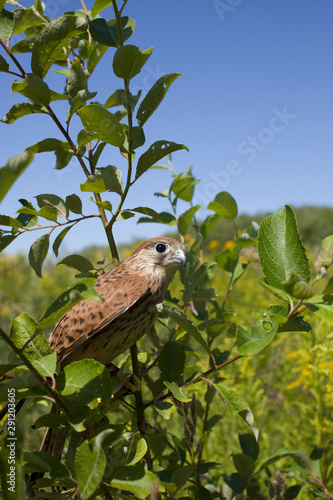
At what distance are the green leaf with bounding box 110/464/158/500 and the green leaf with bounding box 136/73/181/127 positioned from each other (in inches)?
35.9

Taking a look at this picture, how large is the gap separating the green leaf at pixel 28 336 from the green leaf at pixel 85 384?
94 millimetres

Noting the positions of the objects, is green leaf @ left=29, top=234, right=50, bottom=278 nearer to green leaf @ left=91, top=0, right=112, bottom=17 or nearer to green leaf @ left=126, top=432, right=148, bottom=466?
green leaf @ left=126, top=432, right=148, bottom=466

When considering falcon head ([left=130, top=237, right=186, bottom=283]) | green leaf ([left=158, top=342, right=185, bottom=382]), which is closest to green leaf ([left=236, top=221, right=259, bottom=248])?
falcon head ([left=130, top=237, right=186, bottom=283])

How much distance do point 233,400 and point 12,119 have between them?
1074 millimetres

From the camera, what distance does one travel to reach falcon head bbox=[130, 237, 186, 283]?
1.96m

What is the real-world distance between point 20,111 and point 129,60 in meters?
0.41

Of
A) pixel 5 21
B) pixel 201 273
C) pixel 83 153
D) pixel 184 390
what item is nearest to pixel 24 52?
pixel 5 21

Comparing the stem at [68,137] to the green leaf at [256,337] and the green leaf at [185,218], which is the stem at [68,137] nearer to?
the green leaf at [185,218]

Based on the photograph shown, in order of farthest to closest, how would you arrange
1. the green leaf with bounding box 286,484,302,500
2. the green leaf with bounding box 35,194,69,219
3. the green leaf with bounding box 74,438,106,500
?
the green leaf with bounding box 286,484,302,500 → the green leaf with bounding box 35,194,69,219 → the green leaf with bounding box 74,438,106,500

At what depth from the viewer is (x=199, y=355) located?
1.64 meters

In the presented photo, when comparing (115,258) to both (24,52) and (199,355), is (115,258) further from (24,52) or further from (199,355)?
(24,52)

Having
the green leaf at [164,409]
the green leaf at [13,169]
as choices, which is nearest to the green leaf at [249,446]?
the green leaf at [164,409]

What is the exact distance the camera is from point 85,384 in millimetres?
851

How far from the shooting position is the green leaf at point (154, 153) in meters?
1.12
